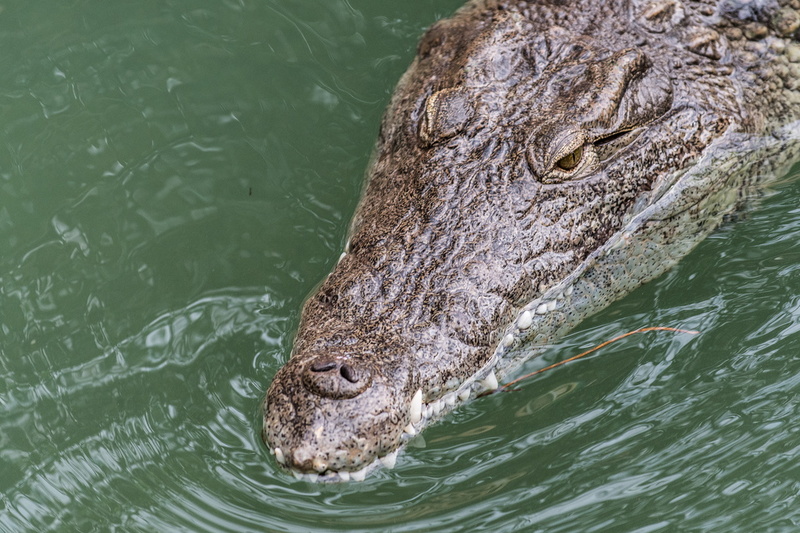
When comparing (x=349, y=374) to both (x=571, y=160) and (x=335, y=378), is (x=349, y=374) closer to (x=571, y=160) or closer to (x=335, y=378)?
(x=335, y=378)

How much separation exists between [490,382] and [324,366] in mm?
839

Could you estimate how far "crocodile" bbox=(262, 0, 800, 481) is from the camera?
3.30 metres

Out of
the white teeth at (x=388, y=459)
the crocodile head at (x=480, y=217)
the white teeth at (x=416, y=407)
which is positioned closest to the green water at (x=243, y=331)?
the crocodile head at (x=480, y=217)

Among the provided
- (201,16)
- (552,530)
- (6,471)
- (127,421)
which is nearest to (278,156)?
(201,16)

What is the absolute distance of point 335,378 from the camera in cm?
314

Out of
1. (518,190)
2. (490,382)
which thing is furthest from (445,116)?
(490,382)

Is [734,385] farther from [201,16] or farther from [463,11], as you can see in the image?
[201,16]

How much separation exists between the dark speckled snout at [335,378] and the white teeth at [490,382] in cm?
66

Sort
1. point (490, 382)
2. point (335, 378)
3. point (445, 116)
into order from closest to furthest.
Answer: point (335, 378), point (490, 382), point (445, 116)

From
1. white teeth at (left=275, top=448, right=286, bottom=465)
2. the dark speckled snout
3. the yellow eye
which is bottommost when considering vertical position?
white teeth at (left=275, top=448, right=286, bottom=465)

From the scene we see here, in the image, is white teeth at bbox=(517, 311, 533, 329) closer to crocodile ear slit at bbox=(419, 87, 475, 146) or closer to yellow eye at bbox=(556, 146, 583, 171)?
yellow eye at bbox=(556, 146, 583, 171)

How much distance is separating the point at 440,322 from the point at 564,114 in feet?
4.44

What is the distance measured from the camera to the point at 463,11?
560 centimetres

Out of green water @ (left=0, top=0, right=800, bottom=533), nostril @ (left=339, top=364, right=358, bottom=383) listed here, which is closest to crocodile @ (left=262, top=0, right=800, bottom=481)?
nostril @ (left=339, top=364, right=358, bottom=383)
